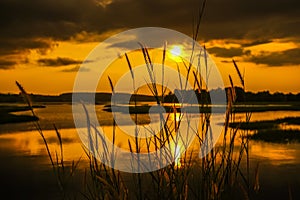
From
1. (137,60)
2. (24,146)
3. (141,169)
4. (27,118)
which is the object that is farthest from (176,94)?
(27,118)

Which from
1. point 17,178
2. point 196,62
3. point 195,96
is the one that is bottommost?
point 17,178

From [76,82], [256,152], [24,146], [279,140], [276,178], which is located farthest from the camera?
[24,146]

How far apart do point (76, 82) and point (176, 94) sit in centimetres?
71

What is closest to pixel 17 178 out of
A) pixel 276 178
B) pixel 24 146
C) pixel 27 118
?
pixel 24 146

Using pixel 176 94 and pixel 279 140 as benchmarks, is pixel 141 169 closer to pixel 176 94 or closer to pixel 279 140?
pixel 176 94

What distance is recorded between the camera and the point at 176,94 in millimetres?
2953

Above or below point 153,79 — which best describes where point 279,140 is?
below

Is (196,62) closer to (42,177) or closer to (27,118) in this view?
(42,177)

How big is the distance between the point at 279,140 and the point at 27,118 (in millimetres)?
26889

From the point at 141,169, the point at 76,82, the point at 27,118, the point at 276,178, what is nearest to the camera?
the point at 76,82

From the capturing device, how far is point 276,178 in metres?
14.5

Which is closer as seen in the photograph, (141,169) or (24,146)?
(141,169)

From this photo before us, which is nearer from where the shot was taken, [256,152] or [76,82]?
[76,82]

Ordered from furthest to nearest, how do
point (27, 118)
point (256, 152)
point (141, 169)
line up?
1. point (27, 118)
2. point (256, 152)
3. point (141, 169)
